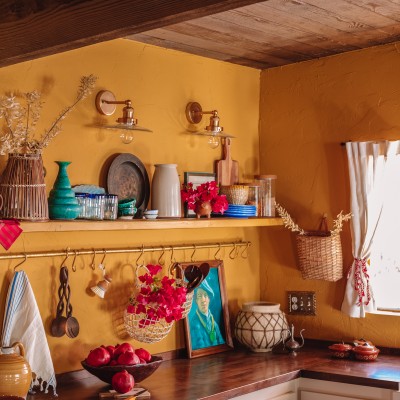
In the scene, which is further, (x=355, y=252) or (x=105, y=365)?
(x=355, y=252)

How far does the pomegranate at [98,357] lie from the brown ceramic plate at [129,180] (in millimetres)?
720

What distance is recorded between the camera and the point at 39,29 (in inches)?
96.0

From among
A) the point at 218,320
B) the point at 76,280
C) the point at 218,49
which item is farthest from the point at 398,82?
the point at 76,280

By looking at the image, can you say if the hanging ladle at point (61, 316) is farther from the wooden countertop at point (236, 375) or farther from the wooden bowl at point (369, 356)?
the wooden bowl at point (369, 356)

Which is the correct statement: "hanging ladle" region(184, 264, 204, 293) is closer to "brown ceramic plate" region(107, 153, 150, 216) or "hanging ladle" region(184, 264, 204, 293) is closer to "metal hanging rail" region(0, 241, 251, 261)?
"metal hanging rail" region(0, 241, 251, 261)

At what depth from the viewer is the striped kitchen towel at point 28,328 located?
3033 millimetres

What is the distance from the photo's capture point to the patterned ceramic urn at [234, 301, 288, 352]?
12.8 feet

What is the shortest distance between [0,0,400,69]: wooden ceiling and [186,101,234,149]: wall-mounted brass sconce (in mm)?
285

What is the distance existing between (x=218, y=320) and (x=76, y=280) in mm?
944

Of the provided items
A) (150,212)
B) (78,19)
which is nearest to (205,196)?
(150,212)

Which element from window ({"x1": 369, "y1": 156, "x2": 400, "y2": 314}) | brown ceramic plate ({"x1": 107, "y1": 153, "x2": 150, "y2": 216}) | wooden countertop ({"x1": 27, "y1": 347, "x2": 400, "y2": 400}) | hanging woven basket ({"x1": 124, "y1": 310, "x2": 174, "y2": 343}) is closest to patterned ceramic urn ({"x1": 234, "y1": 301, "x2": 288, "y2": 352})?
wooden countertop ({"x1": 27, "y1": 347, "x2": 400, "y2": 400})

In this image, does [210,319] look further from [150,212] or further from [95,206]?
[95,206]

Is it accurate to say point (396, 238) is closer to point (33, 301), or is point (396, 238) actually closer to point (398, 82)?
point (398, 82)

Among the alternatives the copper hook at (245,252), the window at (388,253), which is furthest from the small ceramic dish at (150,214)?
the window at (388,253)
